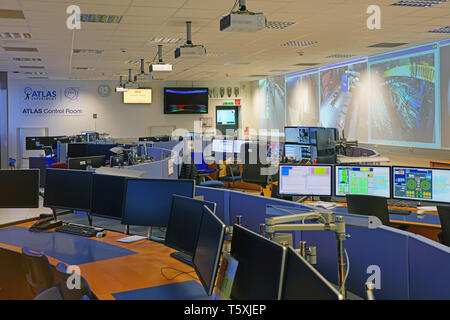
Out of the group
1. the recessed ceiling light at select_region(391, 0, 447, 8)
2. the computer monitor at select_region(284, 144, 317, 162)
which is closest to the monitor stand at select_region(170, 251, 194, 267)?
the computer monitor at select_region(284, 144, 317, 162)

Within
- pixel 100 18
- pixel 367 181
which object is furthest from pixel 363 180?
pixel 100 18

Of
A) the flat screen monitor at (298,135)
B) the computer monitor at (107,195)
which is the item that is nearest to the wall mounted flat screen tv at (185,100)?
the flat screen monitor at (298,135)

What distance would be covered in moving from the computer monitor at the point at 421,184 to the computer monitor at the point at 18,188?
356 centimetres

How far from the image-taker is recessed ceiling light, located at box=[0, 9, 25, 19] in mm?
6352

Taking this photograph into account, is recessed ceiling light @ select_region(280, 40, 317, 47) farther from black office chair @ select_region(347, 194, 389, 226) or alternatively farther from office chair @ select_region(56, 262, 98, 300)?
office chair @ select_region(56, 262, 98, 300)

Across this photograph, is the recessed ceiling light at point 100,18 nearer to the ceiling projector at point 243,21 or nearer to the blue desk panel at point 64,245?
the ceiling projector at point 243,21

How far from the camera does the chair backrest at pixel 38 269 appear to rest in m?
2.93

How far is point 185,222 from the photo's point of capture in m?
3.21

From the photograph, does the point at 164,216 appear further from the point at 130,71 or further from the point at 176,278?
the point at 130,71

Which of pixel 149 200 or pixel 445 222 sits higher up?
pixel 149 200

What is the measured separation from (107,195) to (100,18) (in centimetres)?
377

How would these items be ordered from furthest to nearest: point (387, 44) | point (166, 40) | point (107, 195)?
point (387, 44) → point (166, 40) → point (107, 195)

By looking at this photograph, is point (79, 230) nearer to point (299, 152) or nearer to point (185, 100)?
point (299, 152)

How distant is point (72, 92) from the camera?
17.5 meters
